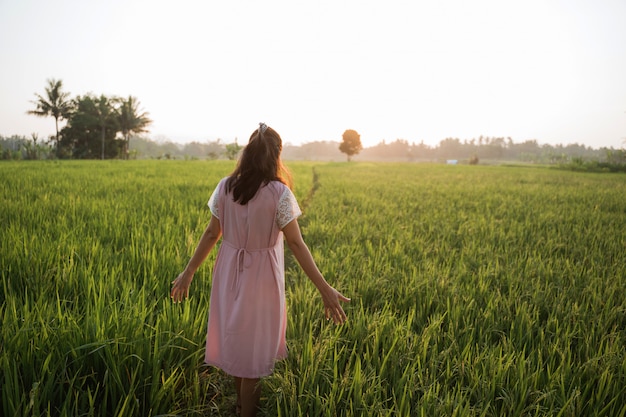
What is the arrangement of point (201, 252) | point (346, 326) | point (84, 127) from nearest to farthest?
point (201, 252), point (346, 326), point (84, 127)

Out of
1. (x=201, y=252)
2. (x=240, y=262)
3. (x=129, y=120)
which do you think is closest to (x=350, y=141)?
(x=129, y=120)

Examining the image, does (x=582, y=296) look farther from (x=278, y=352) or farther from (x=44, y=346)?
(x=44, y=346)

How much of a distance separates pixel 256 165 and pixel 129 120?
4464cm

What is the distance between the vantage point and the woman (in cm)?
139

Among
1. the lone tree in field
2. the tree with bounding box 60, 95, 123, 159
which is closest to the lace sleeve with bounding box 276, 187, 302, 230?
the tree with bounding box 60, 95, 123, 159

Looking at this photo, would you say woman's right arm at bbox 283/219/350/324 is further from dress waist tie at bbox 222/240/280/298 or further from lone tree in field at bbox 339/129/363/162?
lone tree in field at bbox 339/129/363/162

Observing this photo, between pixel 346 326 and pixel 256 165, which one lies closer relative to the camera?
pixel 256 165

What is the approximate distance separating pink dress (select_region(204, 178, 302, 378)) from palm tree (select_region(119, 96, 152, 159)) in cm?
4238

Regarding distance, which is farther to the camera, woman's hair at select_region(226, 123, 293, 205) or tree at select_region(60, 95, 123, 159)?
tree at select_region(60, 95, 123, 159)

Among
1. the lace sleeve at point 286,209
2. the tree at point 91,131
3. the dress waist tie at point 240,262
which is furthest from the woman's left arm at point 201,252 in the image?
the tree at point 91,131

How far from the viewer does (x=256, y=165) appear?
1.38 m

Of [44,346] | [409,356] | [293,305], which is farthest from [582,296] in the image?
[44,346]

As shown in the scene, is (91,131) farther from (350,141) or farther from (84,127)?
(350,141)

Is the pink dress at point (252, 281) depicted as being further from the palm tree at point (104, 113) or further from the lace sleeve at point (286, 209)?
the palm tree at point (104, 113)
